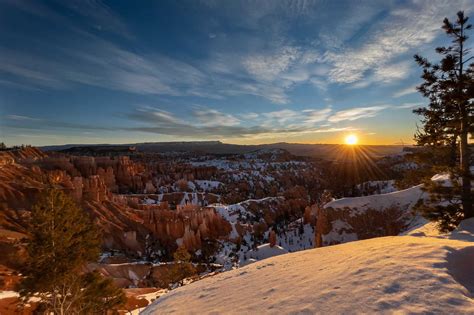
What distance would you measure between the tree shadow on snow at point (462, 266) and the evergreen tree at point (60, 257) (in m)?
16.4

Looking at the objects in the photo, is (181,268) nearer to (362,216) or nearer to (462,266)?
(362,216)

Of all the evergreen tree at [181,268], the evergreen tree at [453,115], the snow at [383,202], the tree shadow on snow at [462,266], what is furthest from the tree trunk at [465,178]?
the evergreen tree at [181,268]

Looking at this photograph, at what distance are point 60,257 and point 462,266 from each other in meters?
17.9

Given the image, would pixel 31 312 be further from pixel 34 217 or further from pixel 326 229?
pixel 326 229

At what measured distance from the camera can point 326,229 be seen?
28828 mm

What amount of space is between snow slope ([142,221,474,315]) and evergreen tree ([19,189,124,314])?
373 inches

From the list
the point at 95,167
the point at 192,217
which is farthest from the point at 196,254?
the point at 95,167

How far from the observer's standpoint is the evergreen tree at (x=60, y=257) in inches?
593

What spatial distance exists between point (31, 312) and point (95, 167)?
9070 cm

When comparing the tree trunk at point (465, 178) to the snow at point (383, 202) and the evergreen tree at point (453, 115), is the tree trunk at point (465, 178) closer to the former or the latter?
the evergreen tree at point (453, 115)

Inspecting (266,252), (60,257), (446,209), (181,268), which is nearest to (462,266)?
(446,209)

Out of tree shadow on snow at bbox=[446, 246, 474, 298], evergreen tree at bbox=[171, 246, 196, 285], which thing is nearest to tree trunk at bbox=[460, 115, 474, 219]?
tree shadow on snow at bbox=[446, 246, 474, 298]

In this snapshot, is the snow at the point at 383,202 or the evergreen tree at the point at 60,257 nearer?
the evergreen tree at the point at 60,257

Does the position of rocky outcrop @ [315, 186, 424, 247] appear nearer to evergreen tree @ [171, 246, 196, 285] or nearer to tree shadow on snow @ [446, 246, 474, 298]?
evergreen tree @ [171, 246, 196, 285]
